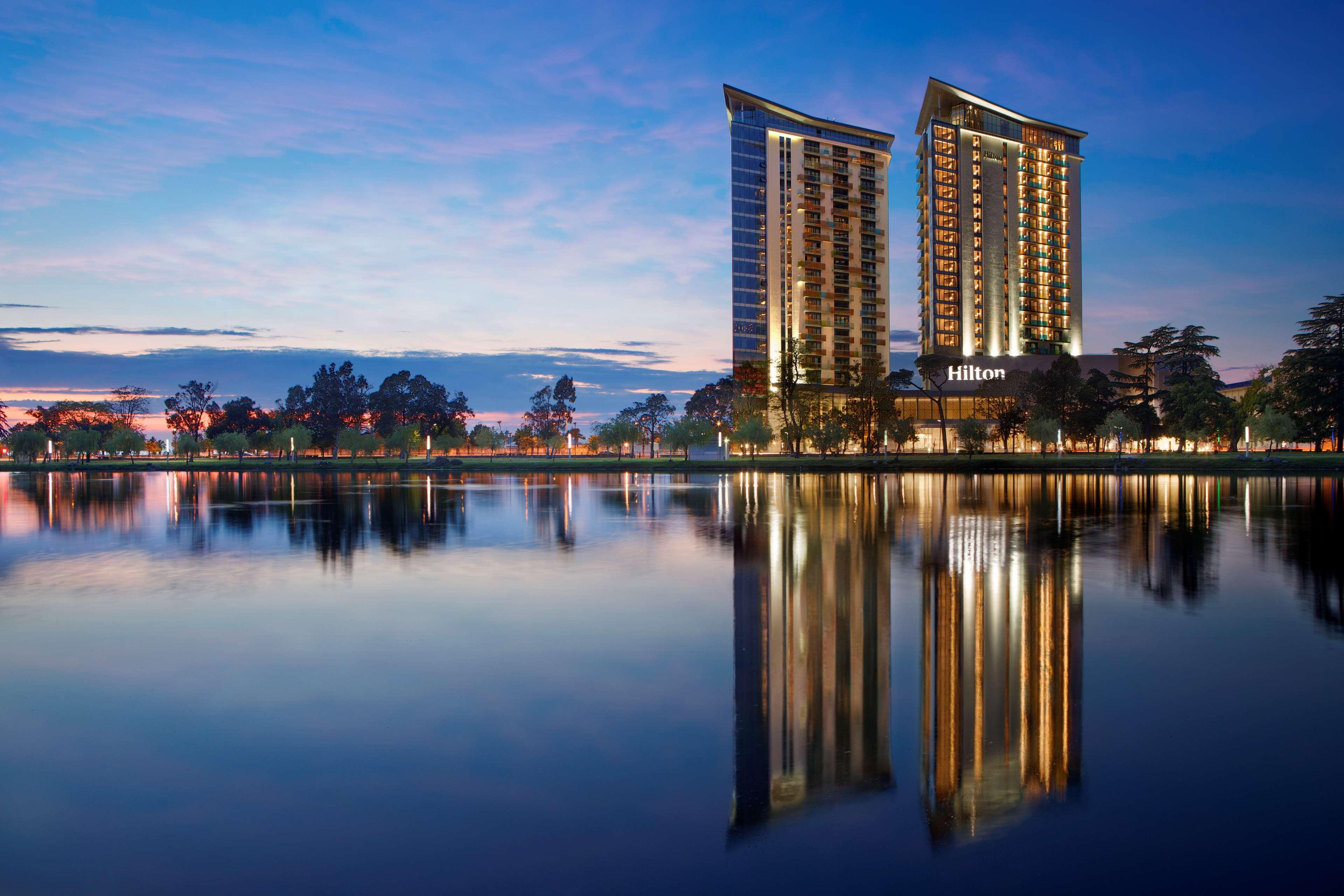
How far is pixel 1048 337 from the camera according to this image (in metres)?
151

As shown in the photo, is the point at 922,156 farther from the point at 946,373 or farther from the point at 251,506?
the point at 251,506

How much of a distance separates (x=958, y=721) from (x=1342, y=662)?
16.9ft

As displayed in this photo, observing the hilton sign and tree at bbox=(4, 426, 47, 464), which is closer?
tree at bbox=(4, 426, 47, 464)

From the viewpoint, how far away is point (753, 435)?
94.5m

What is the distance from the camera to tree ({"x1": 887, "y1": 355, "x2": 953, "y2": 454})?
11676cm

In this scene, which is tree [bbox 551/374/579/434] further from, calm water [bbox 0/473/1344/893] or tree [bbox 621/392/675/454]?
calm water [bbox 0/473/1344/893]

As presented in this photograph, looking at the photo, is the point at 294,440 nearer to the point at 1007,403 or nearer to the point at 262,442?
the point at 262,442

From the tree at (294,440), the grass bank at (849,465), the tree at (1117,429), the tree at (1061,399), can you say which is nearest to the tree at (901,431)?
the grass bank at (849,465)

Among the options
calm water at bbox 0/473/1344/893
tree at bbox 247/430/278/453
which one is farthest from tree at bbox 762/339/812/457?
tree at bbox 247/430/278/453

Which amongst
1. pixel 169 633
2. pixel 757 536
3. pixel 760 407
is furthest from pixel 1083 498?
pixel 760 407

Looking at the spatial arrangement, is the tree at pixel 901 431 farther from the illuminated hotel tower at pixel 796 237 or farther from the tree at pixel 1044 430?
the illuminated hotel tower at pixel 796 237

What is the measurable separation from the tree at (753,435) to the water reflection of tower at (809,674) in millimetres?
75334

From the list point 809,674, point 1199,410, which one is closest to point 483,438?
point 1199,410

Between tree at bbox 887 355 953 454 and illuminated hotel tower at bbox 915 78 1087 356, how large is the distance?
1138cm
